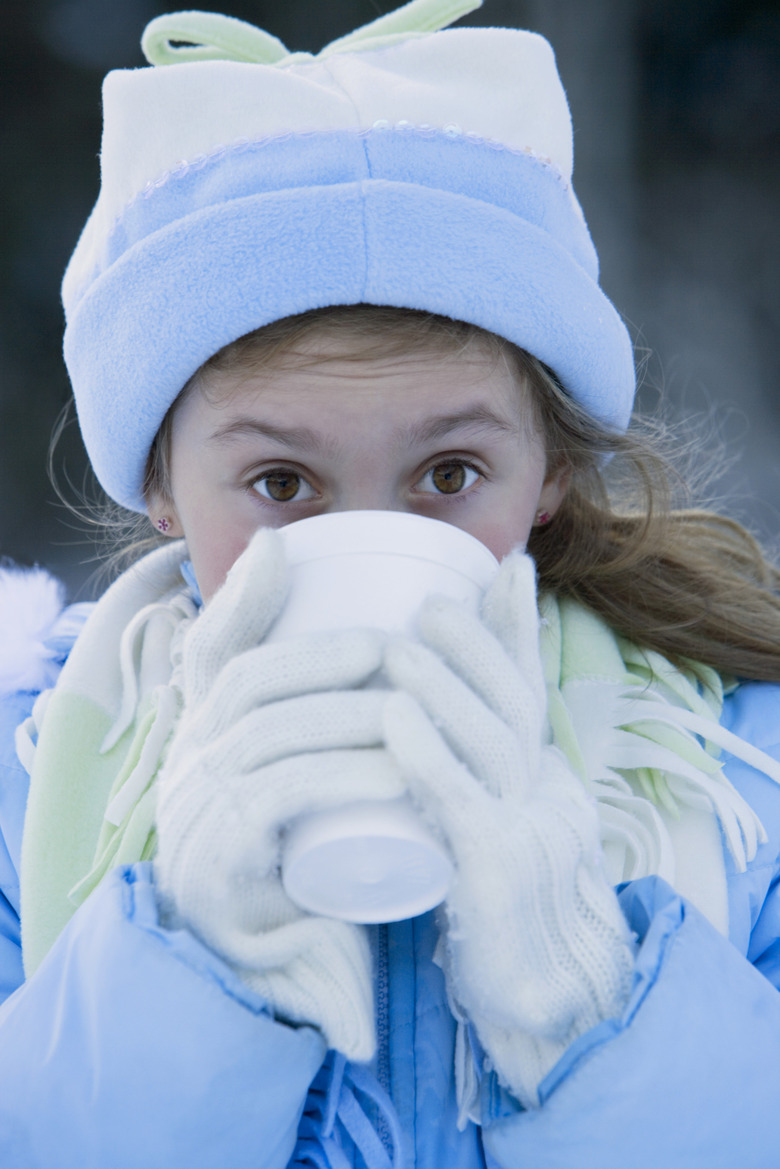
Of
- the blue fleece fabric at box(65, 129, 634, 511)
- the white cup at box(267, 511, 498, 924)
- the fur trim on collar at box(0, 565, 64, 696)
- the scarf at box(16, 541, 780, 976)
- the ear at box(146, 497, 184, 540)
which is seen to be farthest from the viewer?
the fur trim on collar at box(0, 565, 64, 696)

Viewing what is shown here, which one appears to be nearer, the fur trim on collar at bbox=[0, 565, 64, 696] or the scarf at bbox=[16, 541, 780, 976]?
the scarf at bbox=[16, 541, 780, 976]

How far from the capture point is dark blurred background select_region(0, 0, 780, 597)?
8.03ft

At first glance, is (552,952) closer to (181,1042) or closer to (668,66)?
(181,1042)

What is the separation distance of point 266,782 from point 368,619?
0.14 m

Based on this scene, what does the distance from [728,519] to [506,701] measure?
922 millimetres

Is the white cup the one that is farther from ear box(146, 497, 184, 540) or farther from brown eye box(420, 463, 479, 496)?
ear box(146, 497, 184, 540)

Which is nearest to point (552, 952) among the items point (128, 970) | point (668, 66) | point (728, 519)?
point (128, 970)

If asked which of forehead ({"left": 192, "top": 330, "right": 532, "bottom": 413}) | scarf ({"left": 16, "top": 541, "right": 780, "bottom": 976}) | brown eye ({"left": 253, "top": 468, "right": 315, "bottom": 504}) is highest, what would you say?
forehead ({"left": 192, "top": 330, "right": 532, "bottom": 413})

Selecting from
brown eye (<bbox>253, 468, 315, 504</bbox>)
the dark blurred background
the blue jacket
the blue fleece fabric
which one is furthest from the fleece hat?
the dark blurred background

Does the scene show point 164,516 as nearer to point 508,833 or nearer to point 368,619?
point 368,619

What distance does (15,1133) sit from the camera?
0.85 m

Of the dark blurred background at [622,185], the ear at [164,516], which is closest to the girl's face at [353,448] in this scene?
the ear at [164,516]

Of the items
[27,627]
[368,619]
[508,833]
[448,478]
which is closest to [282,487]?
[448,478]

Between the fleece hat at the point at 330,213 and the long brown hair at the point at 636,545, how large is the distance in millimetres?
29
